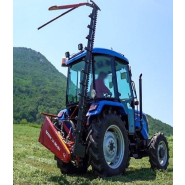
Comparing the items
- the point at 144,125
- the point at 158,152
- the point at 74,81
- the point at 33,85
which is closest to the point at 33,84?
the point at 33,85

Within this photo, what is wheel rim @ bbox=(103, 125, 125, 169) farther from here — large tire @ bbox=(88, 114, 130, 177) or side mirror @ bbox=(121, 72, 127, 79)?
side mirror @ bbox=(121, 72, 127, 79)

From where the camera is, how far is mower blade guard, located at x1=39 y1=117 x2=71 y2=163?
5.18m

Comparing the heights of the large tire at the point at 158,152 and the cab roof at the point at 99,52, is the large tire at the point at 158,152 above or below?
below

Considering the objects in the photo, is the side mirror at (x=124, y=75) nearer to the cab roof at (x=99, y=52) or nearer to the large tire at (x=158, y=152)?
the cab roof at (x=99, y=52)

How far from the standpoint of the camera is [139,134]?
7.80 metres

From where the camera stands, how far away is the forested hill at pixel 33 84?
94.6 ft

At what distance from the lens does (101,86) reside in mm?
6285

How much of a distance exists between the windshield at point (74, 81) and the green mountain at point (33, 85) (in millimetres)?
18878

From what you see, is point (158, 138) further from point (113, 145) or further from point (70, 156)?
point (70, 156)

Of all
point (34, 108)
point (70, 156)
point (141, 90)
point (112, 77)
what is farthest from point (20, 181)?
point (34, 108)

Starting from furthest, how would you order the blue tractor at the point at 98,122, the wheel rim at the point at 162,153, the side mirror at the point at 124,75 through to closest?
the wheel rim at the point at 162,153, the side mirror at the point at 124,75, the blue tractor at the point at 98,122

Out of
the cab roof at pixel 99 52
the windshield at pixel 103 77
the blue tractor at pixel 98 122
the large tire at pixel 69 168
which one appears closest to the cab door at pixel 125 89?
the blue tractor at pixel 98 122

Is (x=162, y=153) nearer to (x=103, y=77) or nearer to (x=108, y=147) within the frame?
(x=108, y=147)

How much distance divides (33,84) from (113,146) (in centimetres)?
4124
